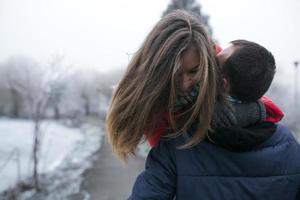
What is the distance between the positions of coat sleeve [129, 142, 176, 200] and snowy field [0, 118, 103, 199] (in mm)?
7199

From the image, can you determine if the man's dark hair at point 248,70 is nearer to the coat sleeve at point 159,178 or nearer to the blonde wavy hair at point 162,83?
the blonde wavy hair at point 162,83

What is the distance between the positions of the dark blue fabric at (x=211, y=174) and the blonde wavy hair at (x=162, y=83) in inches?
2.6

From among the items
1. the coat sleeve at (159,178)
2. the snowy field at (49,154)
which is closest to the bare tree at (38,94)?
the snowy field at (49,154)

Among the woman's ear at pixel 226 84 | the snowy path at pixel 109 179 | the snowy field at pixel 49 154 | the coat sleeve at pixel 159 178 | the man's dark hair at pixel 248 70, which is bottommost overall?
the snowy field at pixel 49 154

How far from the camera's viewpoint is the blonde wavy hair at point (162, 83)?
1.06m

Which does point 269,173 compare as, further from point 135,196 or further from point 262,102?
point 135,196

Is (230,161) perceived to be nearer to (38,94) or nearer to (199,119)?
(199,119)

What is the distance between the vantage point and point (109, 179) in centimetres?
909

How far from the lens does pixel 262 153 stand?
115 centimetres

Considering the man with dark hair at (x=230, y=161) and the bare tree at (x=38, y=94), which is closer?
the man with dark hair at (x=230, y=161)

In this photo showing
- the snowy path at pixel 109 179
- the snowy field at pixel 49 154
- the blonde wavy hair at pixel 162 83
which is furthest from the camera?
the snowy field at pixel 49 154

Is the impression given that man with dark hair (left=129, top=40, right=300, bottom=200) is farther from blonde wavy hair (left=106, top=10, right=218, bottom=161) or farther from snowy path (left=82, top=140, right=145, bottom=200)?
snowy path (left=82, top=140, right=145, bottom=200)

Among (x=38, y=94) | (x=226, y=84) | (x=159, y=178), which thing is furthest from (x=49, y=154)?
(x=226, y=84)

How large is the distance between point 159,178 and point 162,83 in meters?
0.31
